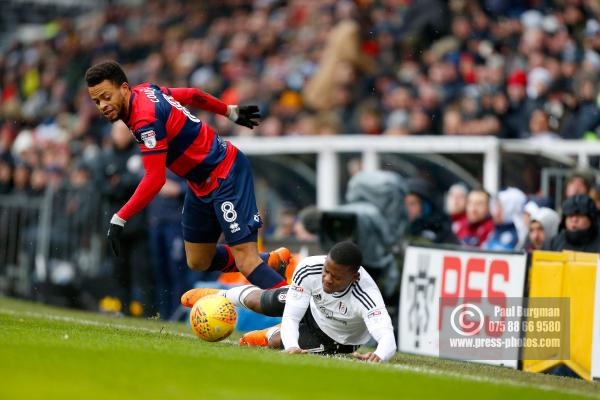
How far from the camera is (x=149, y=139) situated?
9.62 m

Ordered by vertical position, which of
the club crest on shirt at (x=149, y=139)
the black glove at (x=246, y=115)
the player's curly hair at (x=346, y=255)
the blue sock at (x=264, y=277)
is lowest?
the blue sock at (x=264, y=277)

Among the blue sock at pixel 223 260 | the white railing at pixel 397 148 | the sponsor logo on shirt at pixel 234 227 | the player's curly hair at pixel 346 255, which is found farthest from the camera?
the white railing at pixel 397 148

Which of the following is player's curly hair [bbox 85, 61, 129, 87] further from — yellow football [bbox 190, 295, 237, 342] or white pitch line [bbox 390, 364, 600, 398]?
white pitch line [bbox 390, 364, 600, 398]

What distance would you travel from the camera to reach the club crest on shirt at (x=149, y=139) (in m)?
9.62

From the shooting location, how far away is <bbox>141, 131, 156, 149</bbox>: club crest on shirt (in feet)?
31.6

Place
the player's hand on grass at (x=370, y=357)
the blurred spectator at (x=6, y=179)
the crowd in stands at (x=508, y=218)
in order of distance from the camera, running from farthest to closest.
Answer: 1. the blurred spectator at (x=6, y=179)
2. the crowd in stands at (x=508, y=218)
3. the player's hand on grass at (x=370, y=357)

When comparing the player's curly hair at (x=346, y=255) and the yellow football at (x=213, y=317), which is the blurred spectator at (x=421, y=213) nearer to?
the yellow football at (x=213, y=317)

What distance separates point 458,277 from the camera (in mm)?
11891

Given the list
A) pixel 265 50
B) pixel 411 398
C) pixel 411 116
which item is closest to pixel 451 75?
pixel 411 116

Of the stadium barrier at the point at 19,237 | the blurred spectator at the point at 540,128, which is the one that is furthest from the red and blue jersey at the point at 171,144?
the stadium barrier at the point at 19,237

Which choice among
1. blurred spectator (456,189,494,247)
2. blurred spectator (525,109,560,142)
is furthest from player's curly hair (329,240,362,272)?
blurred spectator (525,109,560,142)

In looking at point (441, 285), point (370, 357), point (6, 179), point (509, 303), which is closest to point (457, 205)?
point (441, 285)

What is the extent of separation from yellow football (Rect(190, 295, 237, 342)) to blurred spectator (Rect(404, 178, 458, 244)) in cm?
458

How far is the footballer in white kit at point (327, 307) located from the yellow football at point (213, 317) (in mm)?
305
